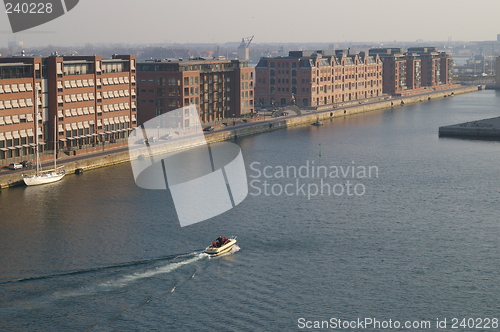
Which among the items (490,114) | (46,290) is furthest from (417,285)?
(490,114)

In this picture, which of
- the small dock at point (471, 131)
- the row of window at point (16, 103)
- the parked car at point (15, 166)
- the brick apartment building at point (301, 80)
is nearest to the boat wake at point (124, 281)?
the parked car at point (15, 166)

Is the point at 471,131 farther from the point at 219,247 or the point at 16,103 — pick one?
the point at 219,247

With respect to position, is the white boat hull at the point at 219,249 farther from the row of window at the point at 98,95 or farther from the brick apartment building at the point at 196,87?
the brick apartment building at the point at 196,87

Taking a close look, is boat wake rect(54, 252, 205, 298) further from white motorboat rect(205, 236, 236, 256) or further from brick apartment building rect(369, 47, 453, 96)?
brick apartment building rect(369, 47, 453, 96)

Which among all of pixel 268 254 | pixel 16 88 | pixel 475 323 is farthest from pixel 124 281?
pixel 16 88

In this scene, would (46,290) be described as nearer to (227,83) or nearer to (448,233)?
(448,233)
